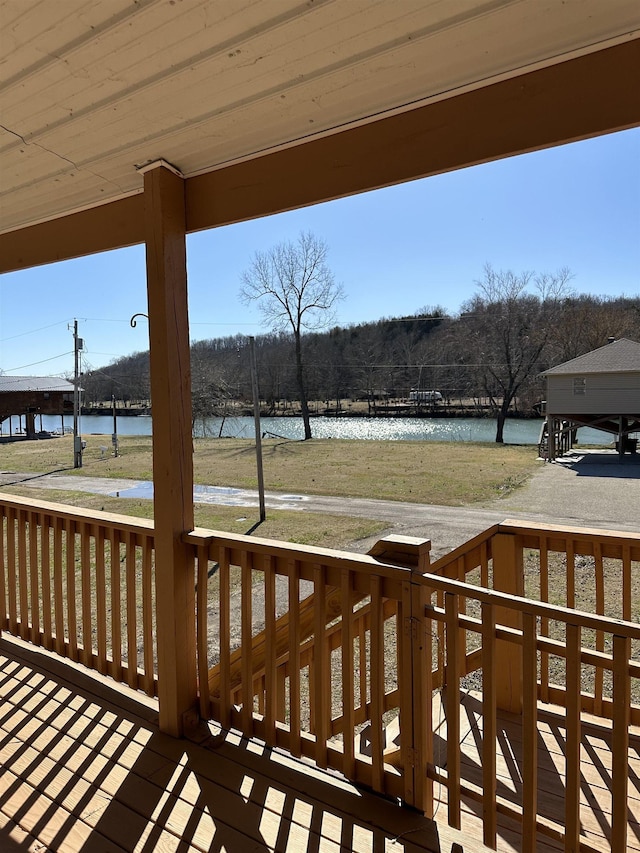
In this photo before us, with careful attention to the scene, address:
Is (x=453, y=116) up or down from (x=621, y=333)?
up

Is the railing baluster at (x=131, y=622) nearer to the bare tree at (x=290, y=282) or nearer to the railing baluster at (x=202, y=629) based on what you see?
the railing baluster at (x=202, y=629)

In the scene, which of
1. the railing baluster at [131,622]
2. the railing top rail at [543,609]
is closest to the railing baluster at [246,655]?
the railing baluster at [131,622]

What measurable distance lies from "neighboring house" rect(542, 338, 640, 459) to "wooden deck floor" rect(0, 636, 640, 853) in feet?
10.3

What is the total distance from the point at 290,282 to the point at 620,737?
988cm

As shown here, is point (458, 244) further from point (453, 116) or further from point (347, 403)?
point (453, 116)

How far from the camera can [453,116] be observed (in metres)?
1.34

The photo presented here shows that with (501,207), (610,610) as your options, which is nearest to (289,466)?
(610,610)

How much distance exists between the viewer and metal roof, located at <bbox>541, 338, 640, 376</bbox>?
4168mm

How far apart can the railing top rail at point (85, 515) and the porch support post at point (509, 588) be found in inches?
55.9

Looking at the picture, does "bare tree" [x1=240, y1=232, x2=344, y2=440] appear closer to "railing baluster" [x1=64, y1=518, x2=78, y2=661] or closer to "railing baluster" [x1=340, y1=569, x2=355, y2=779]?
"railing baluster" [x1=64, y1=518, x2=78, y2=661]

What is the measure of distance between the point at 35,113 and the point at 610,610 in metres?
5.91

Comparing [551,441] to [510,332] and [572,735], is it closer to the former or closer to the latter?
[510,332]

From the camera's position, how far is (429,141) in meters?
1.38

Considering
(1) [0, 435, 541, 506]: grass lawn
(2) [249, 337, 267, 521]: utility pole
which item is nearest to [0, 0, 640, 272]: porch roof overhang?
(2) [249, 337, 267, 521]: utility pole
